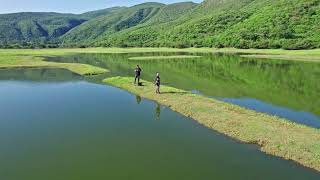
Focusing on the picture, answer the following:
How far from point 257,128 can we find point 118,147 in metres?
12.0

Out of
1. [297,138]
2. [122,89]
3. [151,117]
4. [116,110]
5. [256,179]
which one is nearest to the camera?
[256,179]

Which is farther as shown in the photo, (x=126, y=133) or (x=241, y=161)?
(x=126, y=133)

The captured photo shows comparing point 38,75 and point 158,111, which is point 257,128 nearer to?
point 158,111

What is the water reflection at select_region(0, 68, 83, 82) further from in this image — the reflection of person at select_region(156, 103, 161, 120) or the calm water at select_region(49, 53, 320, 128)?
the reflection of person at select_region(156, 103, 161, 120)

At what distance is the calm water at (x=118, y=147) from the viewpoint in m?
23.2

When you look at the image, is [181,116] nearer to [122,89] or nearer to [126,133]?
[126,133]

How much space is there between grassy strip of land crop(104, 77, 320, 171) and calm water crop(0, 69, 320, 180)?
3.59 ft

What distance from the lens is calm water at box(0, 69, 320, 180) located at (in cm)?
2322

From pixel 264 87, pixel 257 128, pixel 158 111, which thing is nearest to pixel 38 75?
pixel 264 87

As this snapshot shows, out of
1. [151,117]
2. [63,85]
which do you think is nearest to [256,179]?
[151,117]

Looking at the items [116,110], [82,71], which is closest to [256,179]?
[116,110]

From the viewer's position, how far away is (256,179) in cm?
2214

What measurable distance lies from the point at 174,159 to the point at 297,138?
1014 cm

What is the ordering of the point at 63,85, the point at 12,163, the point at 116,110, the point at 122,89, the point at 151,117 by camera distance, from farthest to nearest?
the point at 63,85 < the point at 122,89 < the point at 116,110 < the point at 151,117 < the point at 12,163
